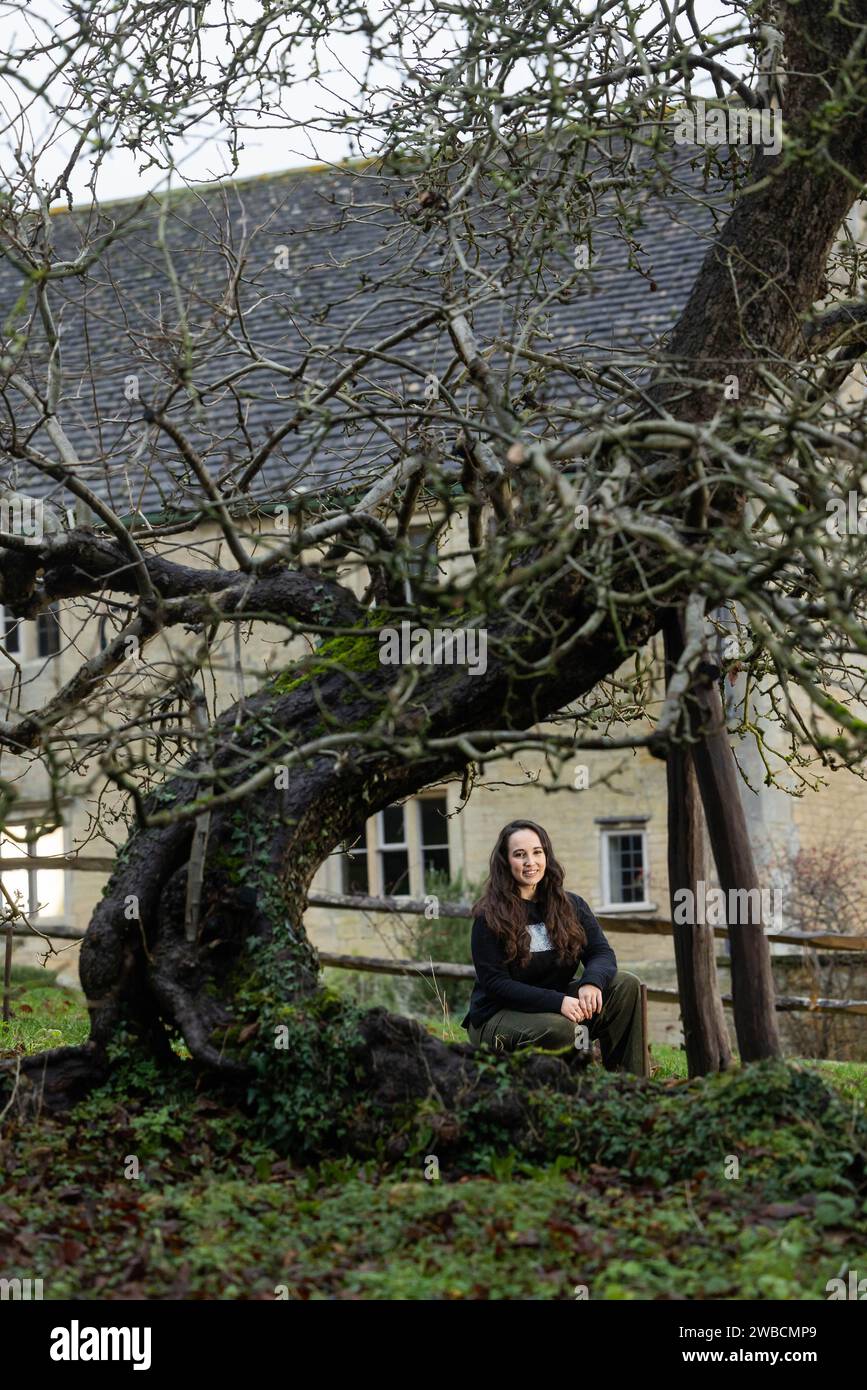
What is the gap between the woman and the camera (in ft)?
22.5

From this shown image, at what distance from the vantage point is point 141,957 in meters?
6.80

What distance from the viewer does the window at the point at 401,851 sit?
18.2 metres

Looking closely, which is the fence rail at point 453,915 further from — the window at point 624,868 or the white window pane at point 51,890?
the white window pane at point 51,890

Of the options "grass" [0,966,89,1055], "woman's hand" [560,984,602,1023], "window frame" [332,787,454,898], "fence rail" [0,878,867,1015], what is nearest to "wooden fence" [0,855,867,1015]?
"fence rail" [0,878,867,1015]

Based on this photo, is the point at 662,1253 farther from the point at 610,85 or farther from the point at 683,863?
the point at 610,85

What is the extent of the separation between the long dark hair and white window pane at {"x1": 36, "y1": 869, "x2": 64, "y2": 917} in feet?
43.4

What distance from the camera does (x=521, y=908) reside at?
23.3 ft

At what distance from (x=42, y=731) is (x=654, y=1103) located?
Answer: 292cm

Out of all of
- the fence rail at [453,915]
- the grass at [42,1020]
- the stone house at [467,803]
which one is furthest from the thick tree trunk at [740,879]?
the stone house at [467,803]

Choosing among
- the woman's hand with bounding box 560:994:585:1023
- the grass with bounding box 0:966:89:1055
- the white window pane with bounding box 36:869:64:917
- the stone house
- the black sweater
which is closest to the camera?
the woman's hand with bounding box 560:994:585:1023

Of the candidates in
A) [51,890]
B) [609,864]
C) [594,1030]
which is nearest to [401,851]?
[609,864]

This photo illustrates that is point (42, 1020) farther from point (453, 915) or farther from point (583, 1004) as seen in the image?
point (583, 1004)

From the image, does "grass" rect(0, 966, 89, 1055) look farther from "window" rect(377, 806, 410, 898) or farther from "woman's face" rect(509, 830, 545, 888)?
"window" rect(377, 806, 410, 898)
